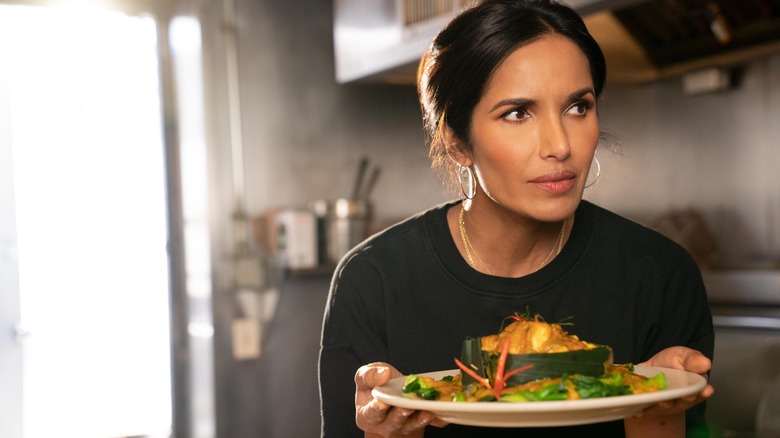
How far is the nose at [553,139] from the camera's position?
1.28 meters

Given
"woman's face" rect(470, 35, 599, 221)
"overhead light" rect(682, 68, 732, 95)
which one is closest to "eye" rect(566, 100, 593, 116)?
"woman's face" rect(470, 35, 599, 221)

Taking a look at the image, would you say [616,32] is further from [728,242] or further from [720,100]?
[728,242]

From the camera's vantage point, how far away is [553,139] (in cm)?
129

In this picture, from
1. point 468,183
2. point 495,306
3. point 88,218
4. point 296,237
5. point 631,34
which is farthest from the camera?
point 296,237

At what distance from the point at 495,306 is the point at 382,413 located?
415mm

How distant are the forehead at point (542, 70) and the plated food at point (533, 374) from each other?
0.35 meters

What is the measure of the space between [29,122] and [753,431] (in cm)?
283

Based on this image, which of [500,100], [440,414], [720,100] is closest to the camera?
[440,414]

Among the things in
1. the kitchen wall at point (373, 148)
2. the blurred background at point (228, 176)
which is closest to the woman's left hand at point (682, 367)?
the blurred background at point (228, 176)

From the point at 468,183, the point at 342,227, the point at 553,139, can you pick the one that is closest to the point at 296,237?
the point at 342,227

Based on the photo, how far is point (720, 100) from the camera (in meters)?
3.74

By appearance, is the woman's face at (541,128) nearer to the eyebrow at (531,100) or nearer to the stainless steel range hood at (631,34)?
the eyebrow at (531,100)

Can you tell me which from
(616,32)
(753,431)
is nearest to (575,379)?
(753,431)

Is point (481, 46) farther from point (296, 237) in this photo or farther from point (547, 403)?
point (296, 237)
